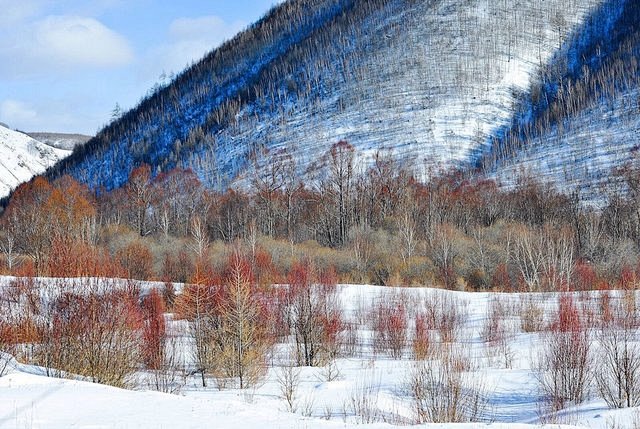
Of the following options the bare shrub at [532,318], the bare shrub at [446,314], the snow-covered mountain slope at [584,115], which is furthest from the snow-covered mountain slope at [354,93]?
the bare shrub at [532,318]

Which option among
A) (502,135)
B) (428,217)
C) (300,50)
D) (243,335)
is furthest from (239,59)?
(243,335)

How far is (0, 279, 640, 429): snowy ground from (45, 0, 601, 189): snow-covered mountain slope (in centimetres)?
5509

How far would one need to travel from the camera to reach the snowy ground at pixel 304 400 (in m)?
11.0

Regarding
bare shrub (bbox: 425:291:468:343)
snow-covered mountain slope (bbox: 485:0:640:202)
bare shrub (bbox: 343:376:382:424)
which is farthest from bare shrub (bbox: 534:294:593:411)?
snow-covered mountain slope (bbox: 485:0:640:202)

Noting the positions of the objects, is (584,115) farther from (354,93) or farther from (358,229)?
(358,229)

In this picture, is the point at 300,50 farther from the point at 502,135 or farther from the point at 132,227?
the point at 132,227

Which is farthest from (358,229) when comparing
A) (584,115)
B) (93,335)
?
(584,115)

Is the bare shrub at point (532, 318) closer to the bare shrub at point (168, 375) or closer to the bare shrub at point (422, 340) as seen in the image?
the bare shrub at point (422, 340)

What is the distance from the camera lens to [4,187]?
182625 millimetres

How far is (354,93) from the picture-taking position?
9350 centimetres

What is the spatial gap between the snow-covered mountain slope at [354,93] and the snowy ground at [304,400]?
55091 mm

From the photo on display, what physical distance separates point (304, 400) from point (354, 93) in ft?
263

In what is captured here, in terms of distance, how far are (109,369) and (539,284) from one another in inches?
1127

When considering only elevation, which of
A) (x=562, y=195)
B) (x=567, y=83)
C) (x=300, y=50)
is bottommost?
(x=562, y=195)
